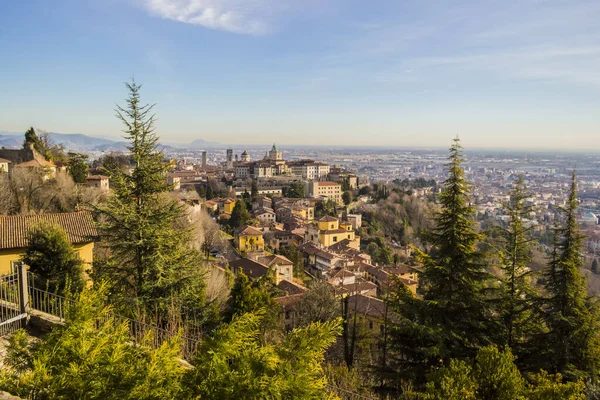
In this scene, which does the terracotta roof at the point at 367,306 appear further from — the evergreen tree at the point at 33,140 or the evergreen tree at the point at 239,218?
the evergreen tree at the point at 33,140

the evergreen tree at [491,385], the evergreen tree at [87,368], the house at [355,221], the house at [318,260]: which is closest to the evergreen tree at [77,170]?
the house at [318,260]

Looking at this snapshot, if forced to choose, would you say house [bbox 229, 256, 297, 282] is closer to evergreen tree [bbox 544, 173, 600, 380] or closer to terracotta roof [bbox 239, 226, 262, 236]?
terracotta roof [bbox 239, 226, 262, 236]

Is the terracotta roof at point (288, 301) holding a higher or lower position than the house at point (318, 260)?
higher

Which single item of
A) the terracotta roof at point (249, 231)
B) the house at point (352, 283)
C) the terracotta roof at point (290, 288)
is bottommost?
the house at point (352, 283)

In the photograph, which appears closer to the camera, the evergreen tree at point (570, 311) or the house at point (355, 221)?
the evergreen tree at point (570, 311)

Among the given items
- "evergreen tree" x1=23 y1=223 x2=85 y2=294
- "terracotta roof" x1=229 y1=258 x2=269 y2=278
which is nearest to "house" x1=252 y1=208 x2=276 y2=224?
"terracotta roof" x1=229 y1=258 x2=269 y2=278
